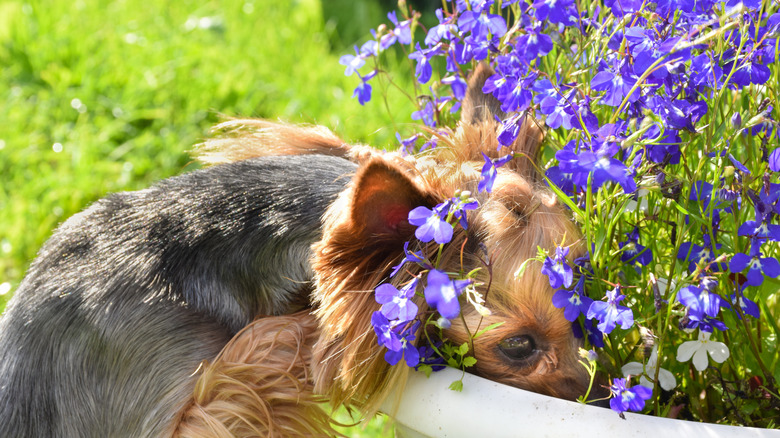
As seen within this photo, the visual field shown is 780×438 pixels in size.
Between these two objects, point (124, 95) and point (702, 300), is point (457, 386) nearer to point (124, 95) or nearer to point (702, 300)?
point (702, 300)

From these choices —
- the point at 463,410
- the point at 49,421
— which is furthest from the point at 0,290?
the point at 463,410

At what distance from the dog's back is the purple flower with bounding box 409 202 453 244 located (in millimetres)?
643

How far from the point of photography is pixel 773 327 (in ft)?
6.15

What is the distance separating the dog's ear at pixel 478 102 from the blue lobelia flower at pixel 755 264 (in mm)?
850

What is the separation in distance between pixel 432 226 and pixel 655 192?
486mm

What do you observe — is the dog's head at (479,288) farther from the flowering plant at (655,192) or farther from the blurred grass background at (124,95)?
the blurred grass background at (124,95)

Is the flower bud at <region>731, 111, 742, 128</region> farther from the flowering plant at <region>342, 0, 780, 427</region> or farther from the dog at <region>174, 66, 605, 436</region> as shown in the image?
the dog at <region>174, 66, 605, 436</region>

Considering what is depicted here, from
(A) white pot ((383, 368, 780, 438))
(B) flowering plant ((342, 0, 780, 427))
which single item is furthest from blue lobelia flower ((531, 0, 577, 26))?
(A) white pot ((383, 368, 780, 438))

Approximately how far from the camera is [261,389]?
2.03 metres

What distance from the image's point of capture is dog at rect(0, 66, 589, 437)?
74.2 inches

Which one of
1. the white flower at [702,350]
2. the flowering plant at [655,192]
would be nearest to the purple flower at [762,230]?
the flowering plant at [655,192]

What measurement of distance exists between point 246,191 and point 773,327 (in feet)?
4.85

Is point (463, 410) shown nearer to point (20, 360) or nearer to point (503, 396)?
point (503, 396)

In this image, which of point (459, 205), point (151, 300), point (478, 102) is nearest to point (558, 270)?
point (459, 205)
